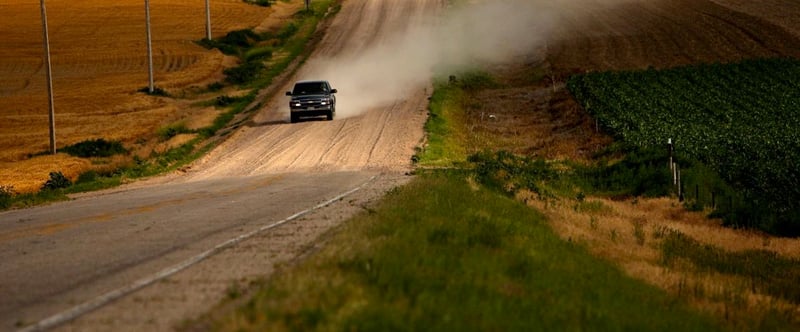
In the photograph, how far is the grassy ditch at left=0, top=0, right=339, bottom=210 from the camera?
1344 inches

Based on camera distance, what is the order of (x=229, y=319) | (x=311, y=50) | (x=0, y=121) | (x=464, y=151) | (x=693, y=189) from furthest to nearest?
(x=311, y=50)
(x=0, y=121)
(x=464, y=151)
(x=693, y=189)
(x=229, y=319)

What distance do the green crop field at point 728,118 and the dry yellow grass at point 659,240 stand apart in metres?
1.80

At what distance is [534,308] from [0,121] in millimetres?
46526

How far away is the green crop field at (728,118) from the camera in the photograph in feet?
102

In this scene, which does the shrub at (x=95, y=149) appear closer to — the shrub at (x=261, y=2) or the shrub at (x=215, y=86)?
the shrub at (x=215, y=86)

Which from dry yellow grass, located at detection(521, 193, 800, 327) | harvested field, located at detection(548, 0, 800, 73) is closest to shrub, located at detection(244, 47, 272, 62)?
harvested field, located at detection(548, 0, 800, 73)

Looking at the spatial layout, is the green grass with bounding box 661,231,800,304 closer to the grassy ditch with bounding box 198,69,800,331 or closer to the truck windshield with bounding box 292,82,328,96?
the grassy ditch with bounding box 198,69,800,331

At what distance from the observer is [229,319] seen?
888 cm

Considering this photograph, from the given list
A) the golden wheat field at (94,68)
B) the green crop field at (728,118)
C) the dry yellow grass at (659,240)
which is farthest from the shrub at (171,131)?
the dry yellow grass at (659,240)

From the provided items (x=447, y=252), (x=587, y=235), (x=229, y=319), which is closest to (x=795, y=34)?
(x=587, y=235)

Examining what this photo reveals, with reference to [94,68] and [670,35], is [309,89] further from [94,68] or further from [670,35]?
[670,35]

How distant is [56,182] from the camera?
115ft

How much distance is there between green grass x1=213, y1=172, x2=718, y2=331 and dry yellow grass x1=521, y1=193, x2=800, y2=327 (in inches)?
49.0

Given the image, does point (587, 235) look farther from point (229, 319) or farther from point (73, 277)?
point (229, 319)
